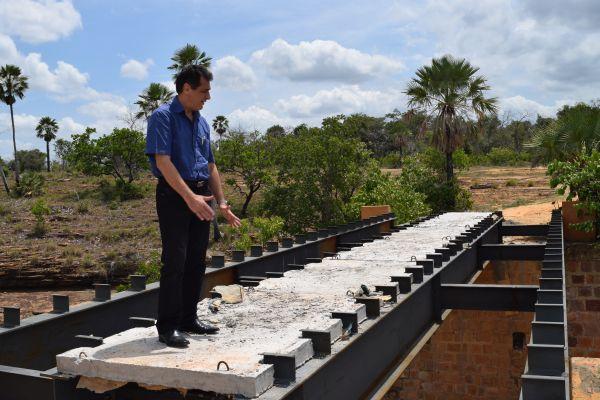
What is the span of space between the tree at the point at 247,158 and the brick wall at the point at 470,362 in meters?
25.1

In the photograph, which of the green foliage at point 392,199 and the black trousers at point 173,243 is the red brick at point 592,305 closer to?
the green foliage at point 392,199

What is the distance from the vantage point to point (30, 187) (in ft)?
165

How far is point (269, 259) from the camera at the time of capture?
24.2 feet

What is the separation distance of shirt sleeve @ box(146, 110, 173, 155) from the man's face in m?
0.19

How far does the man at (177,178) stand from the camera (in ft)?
12.4

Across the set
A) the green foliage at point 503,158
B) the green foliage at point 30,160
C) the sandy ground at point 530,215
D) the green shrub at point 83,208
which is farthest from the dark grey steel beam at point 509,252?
the green foliage at point 30,160

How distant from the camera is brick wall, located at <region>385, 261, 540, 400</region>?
11.1 m

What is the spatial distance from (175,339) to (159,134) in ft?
4.05

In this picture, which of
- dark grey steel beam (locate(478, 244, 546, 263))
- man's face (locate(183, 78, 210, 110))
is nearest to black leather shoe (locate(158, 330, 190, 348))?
man's face (locate(183, 78, 210, 110))

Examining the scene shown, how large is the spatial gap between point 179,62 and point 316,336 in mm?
31823

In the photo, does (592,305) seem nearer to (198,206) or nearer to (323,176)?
(198,206)

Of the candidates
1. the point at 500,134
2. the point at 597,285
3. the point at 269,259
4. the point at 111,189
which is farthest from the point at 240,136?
the point at 500,134

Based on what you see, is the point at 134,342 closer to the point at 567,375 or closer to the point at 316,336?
the point at 316,336

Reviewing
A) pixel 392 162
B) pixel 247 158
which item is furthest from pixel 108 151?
pixel 392 162
